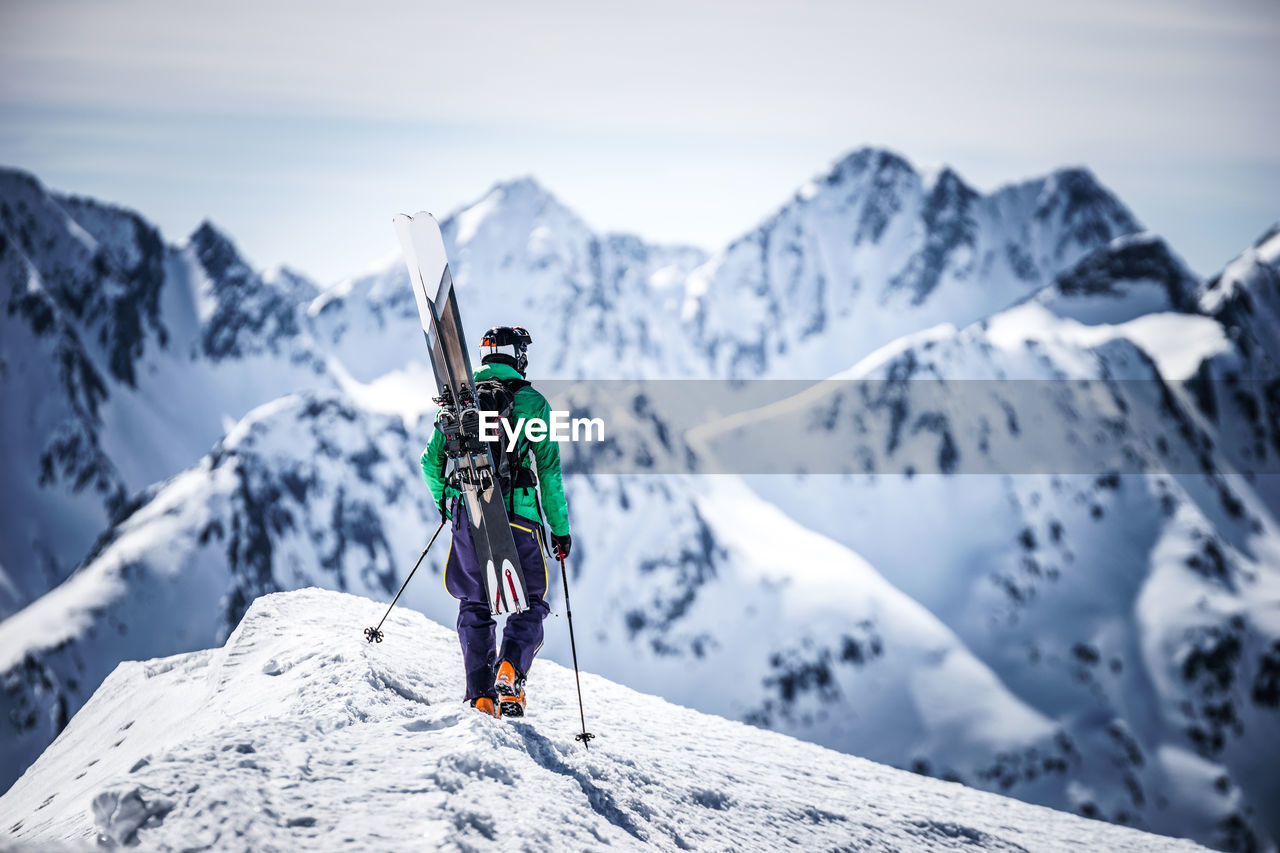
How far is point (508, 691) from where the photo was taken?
7941mm

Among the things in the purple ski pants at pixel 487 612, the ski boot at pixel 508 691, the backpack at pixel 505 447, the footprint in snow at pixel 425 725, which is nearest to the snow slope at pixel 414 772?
the footprint in snow at pixel 425 725

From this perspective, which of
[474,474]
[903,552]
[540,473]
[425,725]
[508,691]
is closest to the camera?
[425,725]

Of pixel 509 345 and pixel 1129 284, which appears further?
pixel 1129 284

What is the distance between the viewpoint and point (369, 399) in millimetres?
173875

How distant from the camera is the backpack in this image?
8.25m

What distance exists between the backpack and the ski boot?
156cm

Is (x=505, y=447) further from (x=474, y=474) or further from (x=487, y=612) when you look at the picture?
(x=487, y=612)

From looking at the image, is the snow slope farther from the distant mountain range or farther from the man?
the distant mountain range

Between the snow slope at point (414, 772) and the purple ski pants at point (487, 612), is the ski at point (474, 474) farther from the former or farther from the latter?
the snow slope at point (414, 772)

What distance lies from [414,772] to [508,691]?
1701mm

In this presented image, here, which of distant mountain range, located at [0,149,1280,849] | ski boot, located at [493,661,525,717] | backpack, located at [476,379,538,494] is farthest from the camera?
distant mountain range, located at [0,149,1280,849]

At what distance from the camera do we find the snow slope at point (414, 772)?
223 inches

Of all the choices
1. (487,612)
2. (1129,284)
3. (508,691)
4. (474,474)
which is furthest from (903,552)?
(474,474)

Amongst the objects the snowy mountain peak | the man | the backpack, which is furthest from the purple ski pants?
the snowy mountain peak
